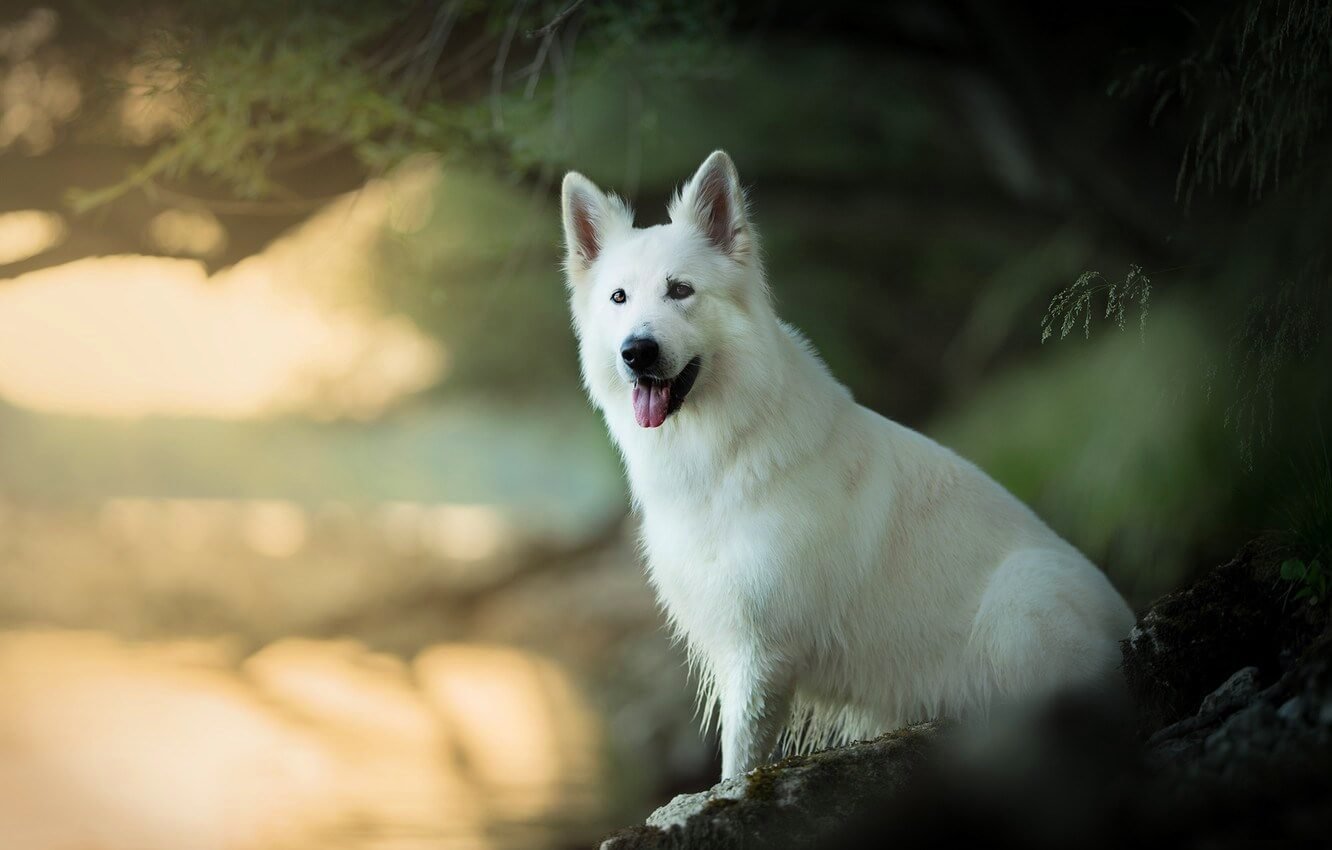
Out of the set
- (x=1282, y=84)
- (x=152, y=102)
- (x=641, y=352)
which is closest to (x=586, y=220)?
(x=641, y=352)

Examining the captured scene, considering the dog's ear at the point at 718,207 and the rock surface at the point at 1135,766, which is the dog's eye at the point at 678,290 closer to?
the dog's ear at the point at 718,207

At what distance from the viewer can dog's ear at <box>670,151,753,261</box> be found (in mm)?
3395

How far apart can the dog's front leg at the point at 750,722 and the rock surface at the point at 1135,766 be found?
0.35 m

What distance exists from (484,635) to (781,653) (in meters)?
8.51

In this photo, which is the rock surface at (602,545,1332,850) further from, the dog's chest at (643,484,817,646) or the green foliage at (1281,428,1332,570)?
the dog's chest at (643,484,817,646)

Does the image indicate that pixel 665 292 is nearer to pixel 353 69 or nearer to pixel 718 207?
pixel 718 207

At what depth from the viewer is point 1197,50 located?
4414mm

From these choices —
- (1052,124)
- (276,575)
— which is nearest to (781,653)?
(1052,124)

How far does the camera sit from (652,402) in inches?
128

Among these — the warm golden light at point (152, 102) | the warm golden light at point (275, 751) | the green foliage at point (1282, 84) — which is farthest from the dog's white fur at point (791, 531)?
the warm golden light at point (152, 102)

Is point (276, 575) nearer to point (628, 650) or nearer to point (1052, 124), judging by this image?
point (628, 650)

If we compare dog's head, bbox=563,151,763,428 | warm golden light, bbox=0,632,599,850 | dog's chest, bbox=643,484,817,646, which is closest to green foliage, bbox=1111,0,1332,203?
dog's head, bbox=563,151,763,428

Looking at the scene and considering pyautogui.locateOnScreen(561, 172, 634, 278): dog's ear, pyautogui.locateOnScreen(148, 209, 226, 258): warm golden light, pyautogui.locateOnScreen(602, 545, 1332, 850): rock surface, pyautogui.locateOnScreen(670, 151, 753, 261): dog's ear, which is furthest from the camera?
pyautogui.locateOnScreen(148, 209, 226, 258): warm golden light

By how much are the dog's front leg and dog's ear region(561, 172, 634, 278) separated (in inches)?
54.9
